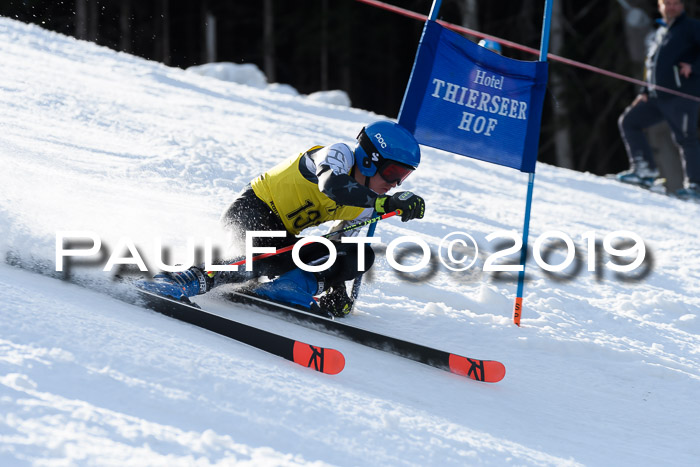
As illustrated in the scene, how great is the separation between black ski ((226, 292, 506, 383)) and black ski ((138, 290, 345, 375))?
0.50 m

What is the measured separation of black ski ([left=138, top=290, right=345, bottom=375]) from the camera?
2809mm

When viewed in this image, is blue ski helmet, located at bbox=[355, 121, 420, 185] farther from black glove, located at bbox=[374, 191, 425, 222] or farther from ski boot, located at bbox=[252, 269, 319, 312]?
ski boot, located at bbox=[252, 269, 319, 312]

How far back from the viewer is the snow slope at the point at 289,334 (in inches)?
82.1

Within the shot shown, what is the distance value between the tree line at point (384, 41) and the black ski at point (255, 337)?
11522 mm

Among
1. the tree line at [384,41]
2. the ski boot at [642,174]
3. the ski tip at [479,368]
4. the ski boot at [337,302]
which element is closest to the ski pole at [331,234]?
the ski boot at [337,302]

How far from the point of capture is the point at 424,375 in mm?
3139

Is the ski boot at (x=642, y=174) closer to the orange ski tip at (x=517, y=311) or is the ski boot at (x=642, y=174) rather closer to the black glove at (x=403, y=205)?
the orange ski tip at (x=517, y=311)

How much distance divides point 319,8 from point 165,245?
20289mm

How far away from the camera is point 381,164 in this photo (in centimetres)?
352

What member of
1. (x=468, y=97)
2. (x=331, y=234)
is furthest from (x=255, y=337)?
(x=468, y=97)

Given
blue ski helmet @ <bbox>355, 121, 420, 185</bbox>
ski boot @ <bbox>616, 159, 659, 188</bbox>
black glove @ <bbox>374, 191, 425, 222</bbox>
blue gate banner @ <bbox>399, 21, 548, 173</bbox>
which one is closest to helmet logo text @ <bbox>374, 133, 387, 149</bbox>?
blue ski helmet @ <bbox>355, 121, 420, 185</bbox>

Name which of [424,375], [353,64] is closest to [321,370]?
[424,375]

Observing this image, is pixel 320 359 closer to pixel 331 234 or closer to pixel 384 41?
pixel 331 234

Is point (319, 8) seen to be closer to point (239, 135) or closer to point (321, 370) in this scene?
point (239, 135)
